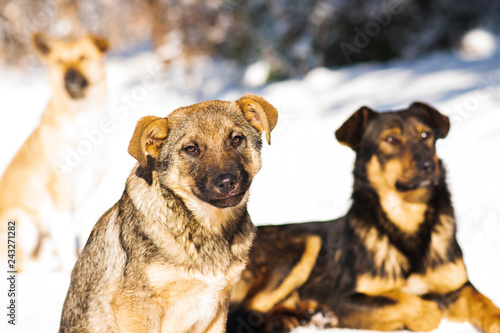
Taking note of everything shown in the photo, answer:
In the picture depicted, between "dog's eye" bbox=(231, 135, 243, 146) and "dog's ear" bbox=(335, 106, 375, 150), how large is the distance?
133cm

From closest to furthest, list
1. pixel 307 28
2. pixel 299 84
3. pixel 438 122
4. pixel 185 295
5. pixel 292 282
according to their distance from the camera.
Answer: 1. pixel 185 295
2. pixel 438 122
3. pixel 292 282
4. pixel 299 84
5. pixel 307 28

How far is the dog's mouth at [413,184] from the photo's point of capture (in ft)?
13.8

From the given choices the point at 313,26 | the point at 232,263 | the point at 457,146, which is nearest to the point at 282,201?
the point at 457,146

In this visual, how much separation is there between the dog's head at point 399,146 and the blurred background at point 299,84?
2.81 feet

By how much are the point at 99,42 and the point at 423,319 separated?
5.09m

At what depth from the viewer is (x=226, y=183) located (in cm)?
317

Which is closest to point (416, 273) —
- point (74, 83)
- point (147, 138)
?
point (147, 138)

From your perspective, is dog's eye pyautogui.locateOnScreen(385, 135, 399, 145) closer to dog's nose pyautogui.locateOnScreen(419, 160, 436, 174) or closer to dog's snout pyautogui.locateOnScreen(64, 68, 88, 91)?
dog's nose pyautogui.locateOnScreen(419, 160, 436, 174)

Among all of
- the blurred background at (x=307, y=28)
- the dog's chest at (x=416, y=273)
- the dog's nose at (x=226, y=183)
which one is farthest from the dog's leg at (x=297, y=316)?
the blurred background at (x=307, y=28)

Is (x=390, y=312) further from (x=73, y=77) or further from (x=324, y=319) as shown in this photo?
(x=73, y=77)

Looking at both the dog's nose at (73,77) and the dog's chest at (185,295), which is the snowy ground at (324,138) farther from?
the dog's chest at (185,295)

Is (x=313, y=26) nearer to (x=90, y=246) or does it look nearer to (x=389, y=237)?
(x=389, y=237)

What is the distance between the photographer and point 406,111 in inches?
180

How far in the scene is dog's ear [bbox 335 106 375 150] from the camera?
454cm
